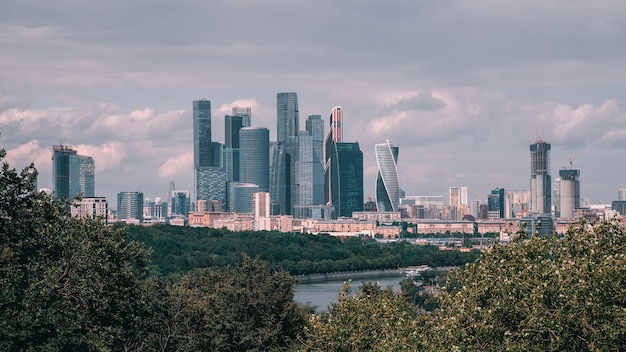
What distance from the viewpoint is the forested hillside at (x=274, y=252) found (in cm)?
12275

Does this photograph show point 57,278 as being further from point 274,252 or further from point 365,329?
point 274,252

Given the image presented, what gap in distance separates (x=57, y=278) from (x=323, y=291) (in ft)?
279

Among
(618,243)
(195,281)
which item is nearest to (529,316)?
(618,243)

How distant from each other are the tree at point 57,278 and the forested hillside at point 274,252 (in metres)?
78.4

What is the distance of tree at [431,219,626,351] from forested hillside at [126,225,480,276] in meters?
88.0

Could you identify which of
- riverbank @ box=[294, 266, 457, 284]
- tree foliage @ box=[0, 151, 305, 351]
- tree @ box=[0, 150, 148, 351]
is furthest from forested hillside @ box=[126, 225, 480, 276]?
tree @ box=[0, 150, 148, 351]

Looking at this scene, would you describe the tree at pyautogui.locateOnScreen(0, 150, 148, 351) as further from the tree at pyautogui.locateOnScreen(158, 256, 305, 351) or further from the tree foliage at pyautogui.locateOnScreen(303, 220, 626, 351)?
the tree foliage at pyautogui.locateOnScreen(303, 220, 626, 351)

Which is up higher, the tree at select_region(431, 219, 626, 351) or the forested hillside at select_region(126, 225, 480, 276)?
the tree at select_region(431, 219, 626, 351)

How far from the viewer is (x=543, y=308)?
18516 millimetres

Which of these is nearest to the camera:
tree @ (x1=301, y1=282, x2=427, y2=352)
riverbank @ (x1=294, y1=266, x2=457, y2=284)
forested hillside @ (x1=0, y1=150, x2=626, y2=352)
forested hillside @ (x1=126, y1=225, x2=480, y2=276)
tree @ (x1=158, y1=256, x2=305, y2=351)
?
forested hillside @ (x1=0, y1=150, x2=626, y2=352)

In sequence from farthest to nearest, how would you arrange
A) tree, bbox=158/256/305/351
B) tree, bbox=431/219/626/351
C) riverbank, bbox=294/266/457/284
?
1. riverbank, bbox=294/266/457/284
2. tree, bbox=158/256/305/351
3. tree, bbox=431/219/626/351

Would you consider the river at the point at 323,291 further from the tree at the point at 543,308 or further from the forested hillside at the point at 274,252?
the tree at the point at 543,308

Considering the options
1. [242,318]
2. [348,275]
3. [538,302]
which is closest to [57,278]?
[242,318]

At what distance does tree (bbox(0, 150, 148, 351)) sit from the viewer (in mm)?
24562
